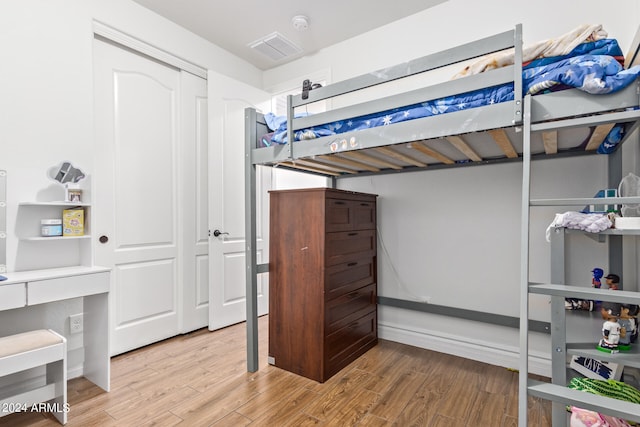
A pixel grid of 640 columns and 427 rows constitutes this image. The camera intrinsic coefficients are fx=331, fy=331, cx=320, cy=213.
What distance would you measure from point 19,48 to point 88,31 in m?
0.46

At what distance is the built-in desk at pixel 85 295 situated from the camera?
1777 millimetres

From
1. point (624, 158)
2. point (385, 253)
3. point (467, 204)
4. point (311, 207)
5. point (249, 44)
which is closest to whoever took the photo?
point (624, 158)

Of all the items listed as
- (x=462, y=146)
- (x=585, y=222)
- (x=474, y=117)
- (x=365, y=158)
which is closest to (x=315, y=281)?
(x=365, y=158)

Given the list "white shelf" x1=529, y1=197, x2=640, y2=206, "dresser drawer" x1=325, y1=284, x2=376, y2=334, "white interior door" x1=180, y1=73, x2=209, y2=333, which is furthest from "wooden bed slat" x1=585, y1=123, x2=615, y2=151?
"white interior door" x1=180, y1=73, x2=209, y2=333

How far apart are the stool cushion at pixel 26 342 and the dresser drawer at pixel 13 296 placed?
0.59 ft

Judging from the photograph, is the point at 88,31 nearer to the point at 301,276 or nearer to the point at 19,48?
the point at 19,48

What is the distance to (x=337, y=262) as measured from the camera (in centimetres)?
233

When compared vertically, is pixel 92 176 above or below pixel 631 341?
above

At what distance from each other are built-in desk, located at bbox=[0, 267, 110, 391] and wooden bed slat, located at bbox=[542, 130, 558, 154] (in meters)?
2.68

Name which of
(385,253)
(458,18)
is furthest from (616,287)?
(458,18)

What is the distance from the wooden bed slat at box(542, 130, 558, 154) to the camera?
1701 millimetres

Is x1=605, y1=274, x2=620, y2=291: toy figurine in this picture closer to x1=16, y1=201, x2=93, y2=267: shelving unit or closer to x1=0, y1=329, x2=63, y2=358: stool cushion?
x1=0, y1=329, x2=63, y2=358: stool cushion

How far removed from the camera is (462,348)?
257 centimetres

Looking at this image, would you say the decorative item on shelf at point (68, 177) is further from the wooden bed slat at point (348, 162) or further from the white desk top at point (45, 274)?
the wooden bed slat at point (348, 162)
